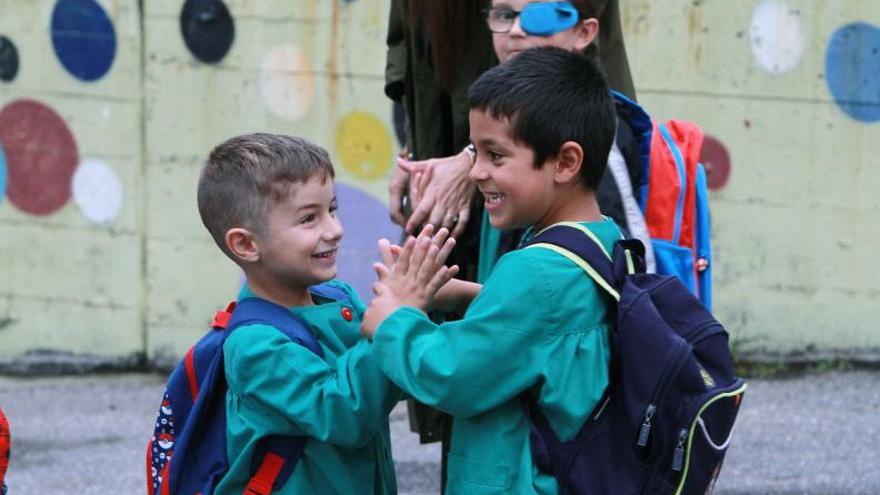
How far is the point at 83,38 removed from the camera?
7.21 m

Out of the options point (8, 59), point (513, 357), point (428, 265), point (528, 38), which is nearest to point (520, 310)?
point (513, 357)

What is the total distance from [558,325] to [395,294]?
0.33m

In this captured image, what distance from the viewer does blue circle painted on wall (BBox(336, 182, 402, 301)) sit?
22.7 ft

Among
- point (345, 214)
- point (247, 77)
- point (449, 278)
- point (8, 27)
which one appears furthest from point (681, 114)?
point (449, 278)

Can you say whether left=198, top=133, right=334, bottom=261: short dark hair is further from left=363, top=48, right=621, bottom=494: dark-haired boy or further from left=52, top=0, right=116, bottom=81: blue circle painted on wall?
left=52, top=0, right=116, bottom=81: blue circle painted on wall

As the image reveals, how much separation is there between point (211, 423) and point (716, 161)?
13.7 ft

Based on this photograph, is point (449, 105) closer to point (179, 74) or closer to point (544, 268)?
point (544, 268)

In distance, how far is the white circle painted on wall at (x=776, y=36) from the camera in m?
6.45

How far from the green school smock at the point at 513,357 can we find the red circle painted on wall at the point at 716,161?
4.09 meters

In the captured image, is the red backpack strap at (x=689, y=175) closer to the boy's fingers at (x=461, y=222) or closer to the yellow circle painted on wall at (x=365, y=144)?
the boy's fingers at (x=461, y=222)

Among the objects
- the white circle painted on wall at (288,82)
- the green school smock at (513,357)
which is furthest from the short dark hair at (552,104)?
the white circle painted on wall at (288,82)

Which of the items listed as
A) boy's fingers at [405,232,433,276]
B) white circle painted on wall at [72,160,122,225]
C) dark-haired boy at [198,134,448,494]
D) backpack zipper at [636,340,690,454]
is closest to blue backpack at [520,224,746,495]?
backpack zipper at [636,340,690,454]

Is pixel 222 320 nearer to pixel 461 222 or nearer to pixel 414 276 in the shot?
pixel 414 276

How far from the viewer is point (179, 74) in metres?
7.12
